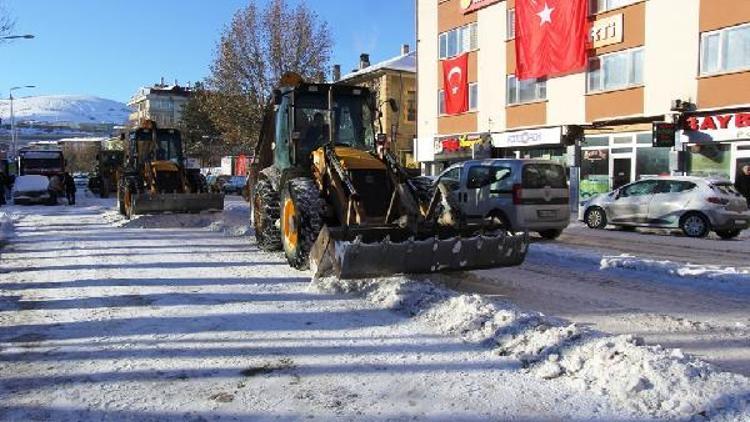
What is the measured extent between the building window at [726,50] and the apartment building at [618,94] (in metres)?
0.03

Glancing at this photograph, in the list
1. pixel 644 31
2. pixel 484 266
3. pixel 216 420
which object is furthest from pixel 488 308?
pixel 644 31

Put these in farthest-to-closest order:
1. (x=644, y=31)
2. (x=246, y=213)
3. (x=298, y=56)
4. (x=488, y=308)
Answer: (x=298, y=56), (x=644, y=31), (x=246, y=213), (x=488, y=308)

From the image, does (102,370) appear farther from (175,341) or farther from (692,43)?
(692,43)

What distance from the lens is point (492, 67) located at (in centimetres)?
2908

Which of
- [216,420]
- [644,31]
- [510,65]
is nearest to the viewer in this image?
[216,420]

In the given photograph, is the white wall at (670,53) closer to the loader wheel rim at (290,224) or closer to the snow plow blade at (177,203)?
the snow plow blade at (177,203)

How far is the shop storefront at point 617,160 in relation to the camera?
22547mm

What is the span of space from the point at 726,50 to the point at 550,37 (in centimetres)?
700

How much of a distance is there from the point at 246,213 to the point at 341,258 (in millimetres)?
13926

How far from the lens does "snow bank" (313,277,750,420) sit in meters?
4.03

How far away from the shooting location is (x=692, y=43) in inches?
808

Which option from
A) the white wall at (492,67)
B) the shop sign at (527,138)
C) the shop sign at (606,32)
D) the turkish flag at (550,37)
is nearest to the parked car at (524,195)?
the shop sign at (606,32)

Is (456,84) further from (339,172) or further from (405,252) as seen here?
(405,252)

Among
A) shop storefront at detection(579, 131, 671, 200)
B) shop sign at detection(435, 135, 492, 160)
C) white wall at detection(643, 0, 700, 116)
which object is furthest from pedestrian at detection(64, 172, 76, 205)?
white wall at detection(643, 0, 700, 116)
